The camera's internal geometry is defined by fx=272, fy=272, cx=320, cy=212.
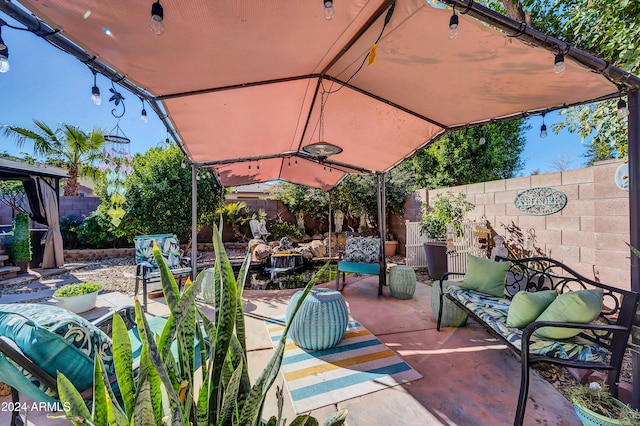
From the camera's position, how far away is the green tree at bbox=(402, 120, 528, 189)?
9.33 meters

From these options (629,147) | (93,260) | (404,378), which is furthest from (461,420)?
(93,260)

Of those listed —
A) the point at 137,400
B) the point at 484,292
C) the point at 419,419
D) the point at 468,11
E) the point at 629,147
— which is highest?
the point at 468,11

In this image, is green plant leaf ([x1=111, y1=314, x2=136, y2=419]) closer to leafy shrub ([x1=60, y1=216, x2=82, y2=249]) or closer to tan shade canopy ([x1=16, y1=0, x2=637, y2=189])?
tan shade canopy ([x1=16, y1=0, x2=637, y2=189])

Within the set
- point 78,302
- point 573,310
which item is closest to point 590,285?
point 573,310

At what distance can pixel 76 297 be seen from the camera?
291 centimetres

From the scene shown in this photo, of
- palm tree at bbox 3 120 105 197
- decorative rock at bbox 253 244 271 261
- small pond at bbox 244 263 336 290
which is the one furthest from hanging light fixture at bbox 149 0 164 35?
palm tree at bbox 3 120 105 197

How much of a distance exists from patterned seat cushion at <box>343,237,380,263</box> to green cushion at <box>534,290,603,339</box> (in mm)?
3250

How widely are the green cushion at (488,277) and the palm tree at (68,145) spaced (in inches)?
394

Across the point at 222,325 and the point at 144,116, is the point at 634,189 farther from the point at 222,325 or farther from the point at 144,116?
the point at 144,116

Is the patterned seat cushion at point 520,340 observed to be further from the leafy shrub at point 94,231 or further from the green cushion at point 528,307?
the leafy shrub at point 94,231

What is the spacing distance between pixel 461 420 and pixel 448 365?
663 mm

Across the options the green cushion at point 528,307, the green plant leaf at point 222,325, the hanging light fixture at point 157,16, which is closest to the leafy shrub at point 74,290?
the hanging light fixture at point 157,16

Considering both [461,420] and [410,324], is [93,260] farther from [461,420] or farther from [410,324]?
[461,420]

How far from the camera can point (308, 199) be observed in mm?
9195
